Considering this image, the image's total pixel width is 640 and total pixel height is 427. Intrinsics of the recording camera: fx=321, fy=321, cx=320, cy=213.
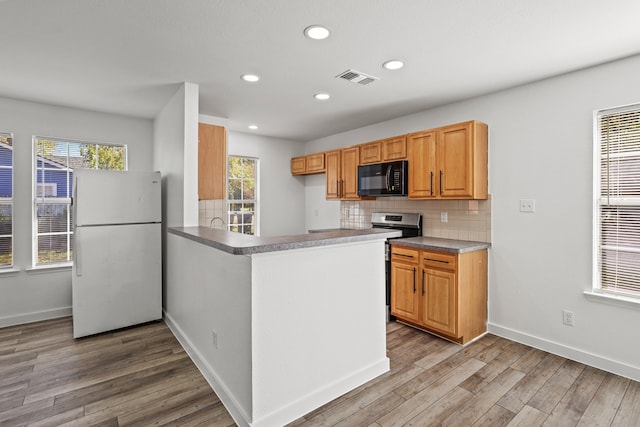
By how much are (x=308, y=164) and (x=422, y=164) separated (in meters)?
2.23

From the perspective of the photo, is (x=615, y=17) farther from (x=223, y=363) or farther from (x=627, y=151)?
(x=223, y=363)

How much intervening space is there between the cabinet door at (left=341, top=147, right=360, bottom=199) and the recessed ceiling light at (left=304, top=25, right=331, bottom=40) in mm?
2304

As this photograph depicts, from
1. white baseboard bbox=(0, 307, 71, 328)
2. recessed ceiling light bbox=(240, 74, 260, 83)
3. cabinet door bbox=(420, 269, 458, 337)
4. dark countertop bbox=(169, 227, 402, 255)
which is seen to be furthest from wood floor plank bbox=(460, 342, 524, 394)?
white baseboard bbox=(0, 307, 71, 328)

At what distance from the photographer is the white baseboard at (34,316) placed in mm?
3488

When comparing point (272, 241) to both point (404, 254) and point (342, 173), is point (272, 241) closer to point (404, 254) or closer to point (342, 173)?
point (404, 254)

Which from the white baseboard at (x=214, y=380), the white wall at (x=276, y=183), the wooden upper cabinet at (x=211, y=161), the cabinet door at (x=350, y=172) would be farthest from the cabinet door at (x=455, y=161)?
the white wall at (x=276, y=183)

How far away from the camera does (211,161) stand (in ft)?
11.9

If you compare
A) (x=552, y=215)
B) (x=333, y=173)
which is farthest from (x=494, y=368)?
(x=333, y=173)

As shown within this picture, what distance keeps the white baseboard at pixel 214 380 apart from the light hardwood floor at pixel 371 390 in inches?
1.7

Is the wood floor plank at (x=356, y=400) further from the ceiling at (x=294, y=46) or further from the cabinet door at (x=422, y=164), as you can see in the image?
the ceiling at (x=294, y=46)

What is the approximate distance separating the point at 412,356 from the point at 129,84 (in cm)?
359

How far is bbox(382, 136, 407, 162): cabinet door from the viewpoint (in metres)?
3.72

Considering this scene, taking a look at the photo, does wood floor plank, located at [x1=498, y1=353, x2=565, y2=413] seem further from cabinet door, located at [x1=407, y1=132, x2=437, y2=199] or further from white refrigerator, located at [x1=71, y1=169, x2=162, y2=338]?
white refrigerator, located at [x1=71, y1=169, x2=162, y2=338]

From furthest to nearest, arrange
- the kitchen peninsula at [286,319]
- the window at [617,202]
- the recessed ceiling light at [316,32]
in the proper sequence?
1. the window at [617,202]
2. the recessed ceiling light at [316,32]
3. the kitchen peninsula at [286,319]
